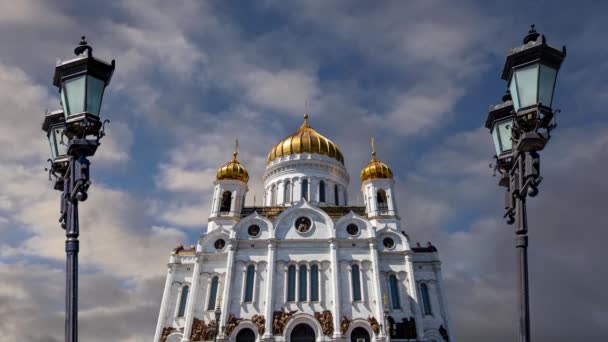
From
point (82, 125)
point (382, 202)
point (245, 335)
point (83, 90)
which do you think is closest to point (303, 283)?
point (245, 335)

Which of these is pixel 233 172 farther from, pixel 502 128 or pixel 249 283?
pixel 502 128

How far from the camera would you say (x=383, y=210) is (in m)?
34.8

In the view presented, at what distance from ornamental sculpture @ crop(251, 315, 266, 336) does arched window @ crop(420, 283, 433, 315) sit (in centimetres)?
1037

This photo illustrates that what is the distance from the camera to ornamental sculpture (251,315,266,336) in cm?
2911

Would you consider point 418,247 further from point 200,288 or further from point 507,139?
point 507,139

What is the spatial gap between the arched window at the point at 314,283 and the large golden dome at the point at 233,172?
868 cm

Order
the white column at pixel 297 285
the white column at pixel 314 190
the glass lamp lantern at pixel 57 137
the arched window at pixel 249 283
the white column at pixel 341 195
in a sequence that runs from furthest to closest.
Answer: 1. the white column at pixel 341 195
2. the white column at pixel 314 190
3. the arched window at pixel 249 283
4. the white column at pixel 297 285
5. the glass lamp lantern at pixel 57 137

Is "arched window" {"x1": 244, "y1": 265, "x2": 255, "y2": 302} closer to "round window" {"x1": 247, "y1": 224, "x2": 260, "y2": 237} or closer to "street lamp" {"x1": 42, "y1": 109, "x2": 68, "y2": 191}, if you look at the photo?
"round window" {"x1": 247, "y1": 224, "x2": 260, "y2": 237}

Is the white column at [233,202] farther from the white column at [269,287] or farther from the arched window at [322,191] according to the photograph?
the arched window at [322,191]

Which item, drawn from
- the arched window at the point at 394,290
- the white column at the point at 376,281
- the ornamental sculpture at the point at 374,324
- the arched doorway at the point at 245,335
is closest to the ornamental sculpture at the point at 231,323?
the arched doorway at the point at 245,335

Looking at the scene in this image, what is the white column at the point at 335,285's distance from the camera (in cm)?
2901

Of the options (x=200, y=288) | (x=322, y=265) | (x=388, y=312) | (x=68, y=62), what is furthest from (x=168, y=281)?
(x=68, y=62)

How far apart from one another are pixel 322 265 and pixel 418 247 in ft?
25.3

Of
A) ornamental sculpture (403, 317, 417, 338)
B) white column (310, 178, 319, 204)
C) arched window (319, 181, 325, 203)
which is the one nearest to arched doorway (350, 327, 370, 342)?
ornamental sculpture (403, 317, 417, 338)
